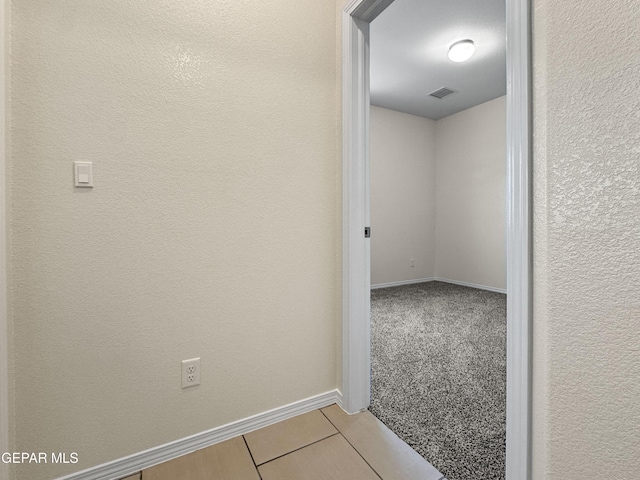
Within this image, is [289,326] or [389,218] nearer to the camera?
→ [289,326]

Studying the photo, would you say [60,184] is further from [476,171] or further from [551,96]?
[476,171]

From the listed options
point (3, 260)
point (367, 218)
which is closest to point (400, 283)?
point (367, 218)

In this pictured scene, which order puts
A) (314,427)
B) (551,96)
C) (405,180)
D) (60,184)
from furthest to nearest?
(405,180) < (314,427) < (60,184) < (551,96)

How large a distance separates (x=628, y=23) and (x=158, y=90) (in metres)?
1.40

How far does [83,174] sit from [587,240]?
1.52 m

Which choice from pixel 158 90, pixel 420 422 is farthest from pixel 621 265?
pixel 158 90

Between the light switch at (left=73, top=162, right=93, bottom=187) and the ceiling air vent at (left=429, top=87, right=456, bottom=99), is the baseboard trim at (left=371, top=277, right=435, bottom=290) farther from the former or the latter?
the light switch at (left=73, top=162, right=93, bottom=187)

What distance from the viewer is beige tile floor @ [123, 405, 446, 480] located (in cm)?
113

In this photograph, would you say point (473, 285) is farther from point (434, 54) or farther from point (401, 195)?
point (434, 54)

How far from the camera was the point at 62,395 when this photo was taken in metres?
1.06

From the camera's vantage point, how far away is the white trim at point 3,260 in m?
0.91

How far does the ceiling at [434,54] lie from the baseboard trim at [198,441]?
2.91 metres

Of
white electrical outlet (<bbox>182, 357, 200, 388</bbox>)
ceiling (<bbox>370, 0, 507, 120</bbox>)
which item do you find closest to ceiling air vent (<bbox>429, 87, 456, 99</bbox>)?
ceiling (<bbox>370, 0, 507, 120</bbox>)

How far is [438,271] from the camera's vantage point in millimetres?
5059
